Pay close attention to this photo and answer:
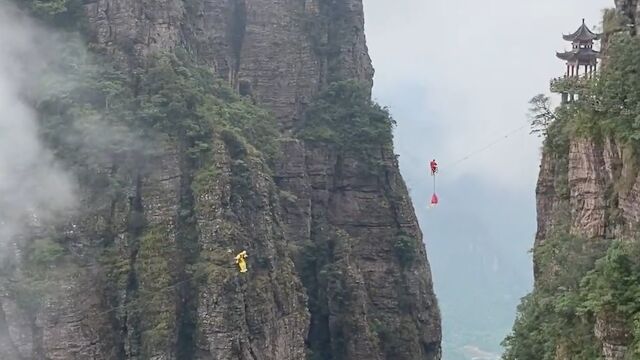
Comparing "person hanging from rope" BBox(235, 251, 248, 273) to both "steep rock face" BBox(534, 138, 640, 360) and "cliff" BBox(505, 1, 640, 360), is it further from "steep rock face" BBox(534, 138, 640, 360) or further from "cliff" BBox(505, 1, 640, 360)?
"steep rock face" BBox(534, 138, 640, 360)

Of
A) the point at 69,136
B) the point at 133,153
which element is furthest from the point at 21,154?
the point at 133,153

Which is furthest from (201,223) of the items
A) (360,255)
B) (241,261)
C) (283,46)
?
(283,46)

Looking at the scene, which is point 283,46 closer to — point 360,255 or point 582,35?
point 360,255

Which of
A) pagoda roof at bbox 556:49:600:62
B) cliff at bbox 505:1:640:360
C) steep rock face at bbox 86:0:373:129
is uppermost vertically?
steep rock face at bbox 86:0:373:129

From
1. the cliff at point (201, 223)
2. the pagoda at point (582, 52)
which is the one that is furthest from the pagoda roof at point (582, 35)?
the cliff at point (201, 223)

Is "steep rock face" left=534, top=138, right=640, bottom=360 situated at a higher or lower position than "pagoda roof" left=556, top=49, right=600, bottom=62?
lower

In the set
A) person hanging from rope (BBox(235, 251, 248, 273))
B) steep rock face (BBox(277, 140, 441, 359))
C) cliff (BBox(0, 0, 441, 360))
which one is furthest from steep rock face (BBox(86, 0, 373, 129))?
person hanging from rope (BBox(235, 251, 248, 273))
